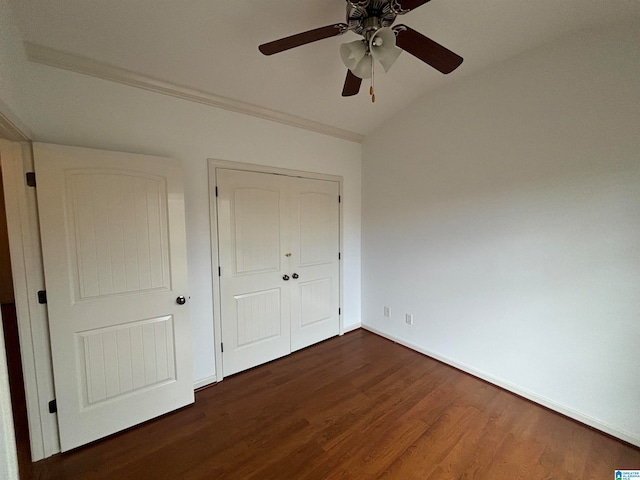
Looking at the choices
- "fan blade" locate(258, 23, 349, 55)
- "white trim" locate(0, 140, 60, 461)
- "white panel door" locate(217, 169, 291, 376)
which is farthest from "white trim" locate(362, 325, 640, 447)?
"white trim" locate(0, 140, 60, 461)

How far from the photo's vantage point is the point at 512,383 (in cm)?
232

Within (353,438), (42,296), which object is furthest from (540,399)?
(42,296)

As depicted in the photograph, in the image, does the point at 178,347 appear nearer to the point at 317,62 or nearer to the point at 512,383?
the point at 317,62

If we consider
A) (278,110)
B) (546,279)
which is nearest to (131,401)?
(278,110)

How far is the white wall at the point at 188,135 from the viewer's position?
1700mm

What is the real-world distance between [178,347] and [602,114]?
137 inches

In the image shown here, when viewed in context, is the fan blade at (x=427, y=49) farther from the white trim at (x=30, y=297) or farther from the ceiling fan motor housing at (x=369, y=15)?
the white trim at (x=30, y=297)

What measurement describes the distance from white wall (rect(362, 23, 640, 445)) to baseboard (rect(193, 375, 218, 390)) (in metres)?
2.12

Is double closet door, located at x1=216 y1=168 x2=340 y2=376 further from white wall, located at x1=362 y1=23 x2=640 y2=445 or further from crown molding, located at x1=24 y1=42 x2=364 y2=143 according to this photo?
white wall, located at x1=362 y1=23 x2=640 y2=445

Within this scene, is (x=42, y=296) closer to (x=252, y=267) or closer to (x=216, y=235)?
(x=216, y=235)

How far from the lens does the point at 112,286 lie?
183 cm

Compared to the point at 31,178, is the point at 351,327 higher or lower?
lower

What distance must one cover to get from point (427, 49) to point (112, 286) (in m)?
2.45

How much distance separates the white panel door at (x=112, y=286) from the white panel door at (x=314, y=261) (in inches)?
46.2
